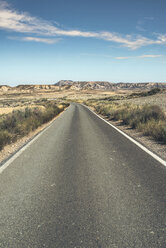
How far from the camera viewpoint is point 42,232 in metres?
2.89

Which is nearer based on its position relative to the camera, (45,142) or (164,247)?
(164,247)

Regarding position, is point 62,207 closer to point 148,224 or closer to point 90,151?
point 148,224

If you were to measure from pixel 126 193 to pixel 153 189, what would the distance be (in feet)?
2.01

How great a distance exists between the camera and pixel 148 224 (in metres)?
3.05

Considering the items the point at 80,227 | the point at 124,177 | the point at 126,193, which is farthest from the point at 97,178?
the point at 80,227

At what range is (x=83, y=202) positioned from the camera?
3758 mm

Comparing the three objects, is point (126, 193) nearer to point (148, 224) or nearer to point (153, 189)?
point (153, 189)

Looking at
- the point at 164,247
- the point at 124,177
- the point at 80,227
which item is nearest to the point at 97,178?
the point at 124,177

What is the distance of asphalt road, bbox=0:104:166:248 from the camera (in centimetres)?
276

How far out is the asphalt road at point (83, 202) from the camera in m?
2.76

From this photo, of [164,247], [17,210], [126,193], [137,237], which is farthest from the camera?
[126,193]

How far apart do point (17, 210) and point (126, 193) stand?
2053 millimetres

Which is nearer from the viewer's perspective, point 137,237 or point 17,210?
point 137,237

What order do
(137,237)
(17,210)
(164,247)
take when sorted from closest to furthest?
(164,247) → (137,237) → (17,210)
